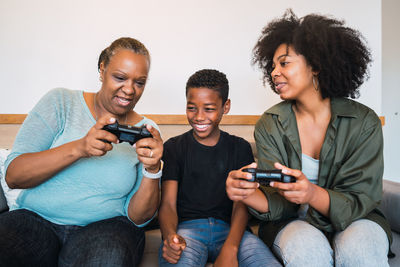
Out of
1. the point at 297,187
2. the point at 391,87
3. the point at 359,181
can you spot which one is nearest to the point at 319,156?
the point at 359,181

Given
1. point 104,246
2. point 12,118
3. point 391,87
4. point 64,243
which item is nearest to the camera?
point 104,246

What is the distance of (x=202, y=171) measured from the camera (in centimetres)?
133

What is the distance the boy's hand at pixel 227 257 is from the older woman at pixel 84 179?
29cm

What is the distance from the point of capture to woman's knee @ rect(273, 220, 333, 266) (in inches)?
37.1

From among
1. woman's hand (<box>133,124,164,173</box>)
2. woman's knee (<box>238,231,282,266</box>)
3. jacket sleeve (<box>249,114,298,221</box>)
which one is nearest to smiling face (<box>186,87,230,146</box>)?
jacket sleeve (<box>249,114,298,221</box>)

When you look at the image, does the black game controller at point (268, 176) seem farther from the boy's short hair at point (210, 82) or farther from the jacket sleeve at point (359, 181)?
the boy's short hair at point (210, 82)

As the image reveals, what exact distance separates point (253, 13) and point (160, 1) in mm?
659

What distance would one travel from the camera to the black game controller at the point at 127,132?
925 millimetres

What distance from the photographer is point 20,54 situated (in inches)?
74.0

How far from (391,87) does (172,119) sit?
3.07 m

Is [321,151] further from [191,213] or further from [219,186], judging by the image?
[191,213]

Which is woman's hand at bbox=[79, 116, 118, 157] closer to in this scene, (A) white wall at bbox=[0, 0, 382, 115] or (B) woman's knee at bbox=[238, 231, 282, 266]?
(B) woman's knee at bbox=[238, 231, 282, 266]

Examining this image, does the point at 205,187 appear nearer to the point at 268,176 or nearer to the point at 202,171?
the point at 202,171

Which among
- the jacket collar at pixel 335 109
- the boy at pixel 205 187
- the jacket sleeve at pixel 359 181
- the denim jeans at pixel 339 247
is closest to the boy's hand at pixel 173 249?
the boy at pixel 205 187
